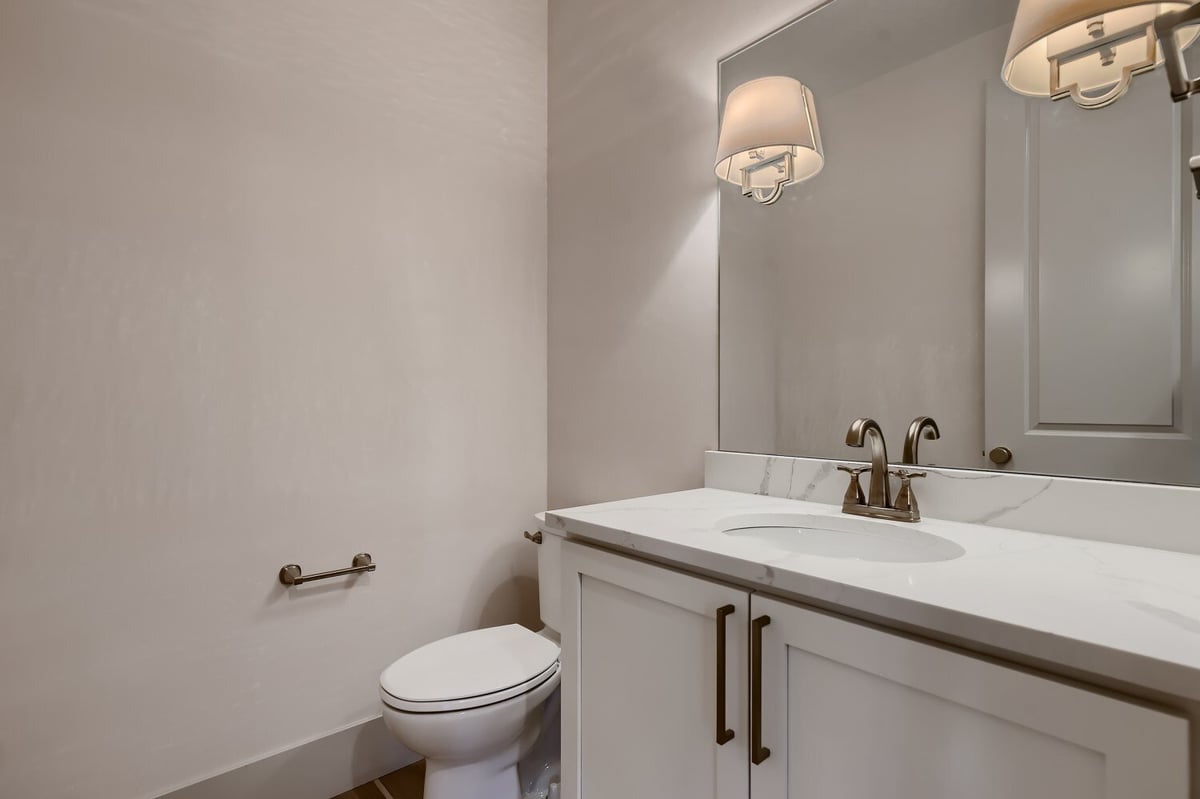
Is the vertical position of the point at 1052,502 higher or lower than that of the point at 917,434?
lower

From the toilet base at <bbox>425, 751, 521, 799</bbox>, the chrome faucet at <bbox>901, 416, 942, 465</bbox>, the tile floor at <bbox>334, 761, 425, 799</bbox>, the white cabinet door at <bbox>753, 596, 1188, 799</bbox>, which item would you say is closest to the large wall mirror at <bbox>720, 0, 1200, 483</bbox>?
the chrome faucet at <bbox>901, 416, 942, 465</bbox>

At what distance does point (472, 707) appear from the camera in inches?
52.0

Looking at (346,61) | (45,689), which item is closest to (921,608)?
(45,689)

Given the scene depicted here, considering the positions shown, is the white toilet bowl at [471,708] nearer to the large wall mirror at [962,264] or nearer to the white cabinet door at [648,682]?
the white cabinet door at [648,682]

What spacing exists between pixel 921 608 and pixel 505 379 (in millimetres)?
1562

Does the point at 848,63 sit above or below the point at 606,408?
above

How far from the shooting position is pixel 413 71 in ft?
6.00

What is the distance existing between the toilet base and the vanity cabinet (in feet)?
1.34

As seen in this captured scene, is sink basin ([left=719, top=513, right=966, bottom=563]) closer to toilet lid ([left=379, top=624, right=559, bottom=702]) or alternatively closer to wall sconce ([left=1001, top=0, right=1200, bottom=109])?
toilet lid ([left=379, top=624, right=559, bottom=702])

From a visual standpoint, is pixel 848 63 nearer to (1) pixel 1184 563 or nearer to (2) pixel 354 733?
(1) pixel 1184 563

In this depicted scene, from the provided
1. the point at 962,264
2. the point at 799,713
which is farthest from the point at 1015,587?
the point at 962,264

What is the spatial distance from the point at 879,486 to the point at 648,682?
0.57m

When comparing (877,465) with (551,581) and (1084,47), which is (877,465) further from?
(551,581)

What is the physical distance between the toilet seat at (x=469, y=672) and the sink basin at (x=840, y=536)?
64 cm
